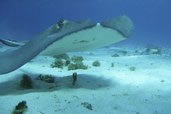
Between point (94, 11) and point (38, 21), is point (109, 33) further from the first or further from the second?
point (94, 11)

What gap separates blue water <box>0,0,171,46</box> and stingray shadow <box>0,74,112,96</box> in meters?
12.6

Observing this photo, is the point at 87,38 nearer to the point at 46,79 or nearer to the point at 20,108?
the point at 46,79

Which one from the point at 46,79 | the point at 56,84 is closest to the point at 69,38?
the point at 56,84

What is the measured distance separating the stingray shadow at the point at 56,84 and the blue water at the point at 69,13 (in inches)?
498

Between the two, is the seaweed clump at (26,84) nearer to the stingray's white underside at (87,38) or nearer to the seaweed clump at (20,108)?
the stingray's white underside at (87,38)

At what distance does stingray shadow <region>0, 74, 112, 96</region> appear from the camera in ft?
15.7

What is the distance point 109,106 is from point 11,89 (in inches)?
80.7

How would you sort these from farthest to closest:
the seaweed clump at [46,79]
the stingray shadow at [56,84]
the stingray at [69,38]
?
the seaweed clump at [46,79] → the stingray shadow at [56,84] → the stingray at [69,38]

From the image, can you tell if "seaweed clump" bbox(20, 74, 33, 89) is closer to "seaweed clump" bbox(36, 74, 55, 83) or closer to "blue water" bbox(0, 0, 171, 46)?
"seaweed clump" bbox(36, 74, 55, 83)

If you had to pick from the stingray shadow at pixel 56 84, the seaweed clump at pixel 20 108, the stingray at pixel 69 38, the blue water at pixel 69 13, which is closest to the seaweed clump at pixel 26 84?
the stingray shadow at pixel 56 84

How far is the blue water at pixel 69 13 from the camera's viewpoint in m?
41.5

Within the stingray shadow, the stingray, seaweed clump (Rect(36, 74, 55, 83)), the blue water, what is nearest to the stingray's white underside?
the stingray

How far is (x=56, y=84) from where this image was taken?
5363 millimetres

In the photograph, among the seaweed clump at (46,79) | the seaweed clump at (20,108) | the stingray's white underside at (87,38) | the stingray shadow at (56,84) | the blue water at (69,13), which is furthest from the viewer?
the blue water at (69,13)
